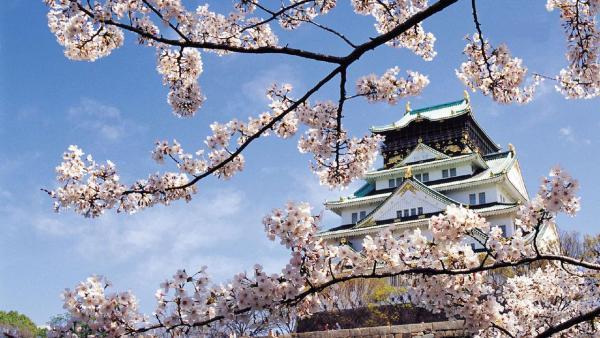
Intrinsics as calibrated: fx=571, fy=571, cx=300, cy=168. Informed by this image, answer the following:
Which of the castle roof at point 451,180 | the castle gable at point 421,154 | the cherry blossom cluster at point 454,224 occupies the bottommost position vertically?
the cherry blossom cluster at point 454,224

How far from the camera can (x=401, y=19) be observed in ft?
28.9

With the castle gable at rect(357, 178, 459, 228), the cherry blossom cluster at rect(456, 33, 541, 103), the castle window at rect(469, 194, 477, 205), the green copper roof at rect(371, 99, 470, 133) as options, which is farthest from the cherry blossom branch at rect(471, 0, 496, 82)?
the green copper roof at rect(371, 99, 470, 133)

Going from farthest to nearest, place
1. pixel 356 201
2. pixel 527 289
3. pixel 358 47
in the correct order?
1. pixel 356 201
2. pixel 527 289
3. pixel 358 47

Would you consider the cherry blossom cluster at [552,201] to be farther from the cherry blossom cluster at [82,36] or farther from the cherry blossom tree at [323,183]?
the cherry blossom cluster at [82,36]

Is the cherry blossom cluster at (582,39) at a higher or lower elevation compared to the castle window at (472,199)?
lower

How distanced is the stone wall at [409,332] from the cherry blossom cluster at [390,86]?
7.27 meters

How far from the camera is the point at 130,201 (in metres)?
6.92

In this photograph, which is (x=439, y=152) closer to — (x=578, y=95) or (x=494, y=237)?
(x=578, y=95)

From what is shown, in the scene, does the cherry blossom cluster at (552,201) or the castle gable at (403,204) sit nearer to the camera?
the cherry blossom cluster at (552,201)

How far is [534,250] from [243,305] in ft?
9.46

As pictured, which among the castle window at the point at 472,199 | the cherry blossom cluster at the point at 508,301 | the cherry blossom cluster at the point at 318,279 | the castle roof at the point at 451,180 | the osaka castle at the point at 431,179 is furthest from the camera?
the castle window at the point at 472,199

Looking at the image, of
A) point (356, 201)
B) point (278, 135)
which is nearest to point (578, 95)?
point (278, 135)

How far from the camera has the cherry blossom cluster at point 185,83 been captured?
7781mm

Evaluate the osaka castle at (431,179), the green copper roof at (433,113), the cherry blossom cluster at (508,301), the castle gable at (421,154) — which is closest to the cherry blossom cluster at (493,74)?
the cherry blossom cluster at (508,301)
